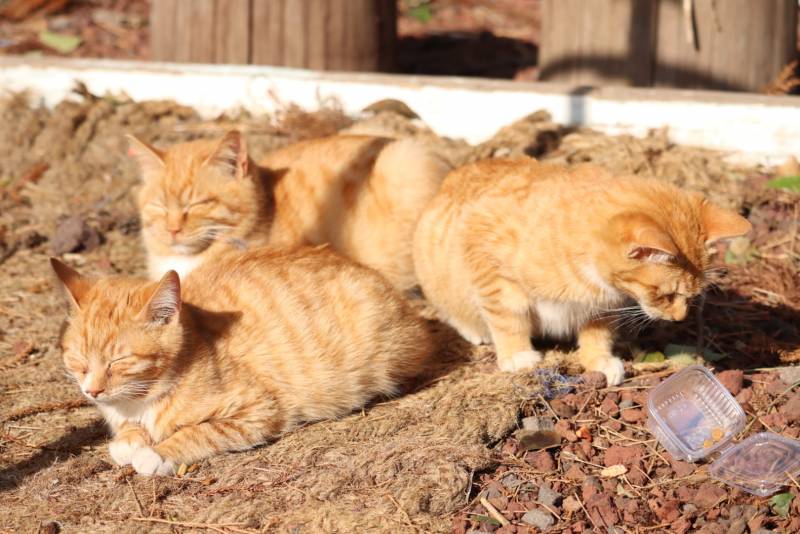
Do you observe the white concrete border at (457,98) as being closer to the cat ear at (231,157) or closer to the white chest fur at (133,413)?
the cat ear at (231,157)

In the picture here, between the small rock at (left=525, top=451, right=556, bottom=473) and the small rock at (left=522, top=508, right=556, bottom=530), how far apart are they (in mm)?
258

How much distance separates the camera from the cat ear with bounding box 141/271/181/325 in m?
3.68

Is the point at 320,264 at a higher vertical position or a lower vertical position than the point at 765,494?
higher

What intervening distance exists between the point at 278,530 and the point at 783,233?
3.33 metres

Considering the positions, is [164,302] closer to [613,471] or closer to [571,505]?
[571,505]

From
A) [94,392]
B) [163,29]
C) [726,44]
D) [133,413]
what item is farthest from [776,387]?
[163,29]

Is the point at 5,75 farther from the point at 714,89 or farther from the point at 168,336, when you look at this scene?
the point at 714,89

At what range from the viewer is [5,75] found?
6812 mm

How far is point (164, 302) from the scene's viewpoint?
12.2 feet

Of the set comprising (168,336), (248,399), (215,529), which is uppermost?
(168,336)

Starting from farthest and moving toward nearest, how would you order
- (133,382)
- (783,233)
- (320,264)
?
(783,233) → (320,264) → (133,382)

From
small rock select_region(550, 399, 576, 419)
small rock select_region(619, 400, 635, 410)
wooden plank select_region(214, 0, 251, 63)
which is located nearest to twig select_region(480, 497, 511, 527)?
small rock select_region(550, 399, 576, 419)

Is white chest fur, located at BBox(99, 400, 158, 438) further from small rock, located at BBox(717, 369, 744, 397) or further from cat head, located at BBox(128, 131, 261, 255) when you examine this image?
small rock, located at BBox(717, 369, 744, 397)

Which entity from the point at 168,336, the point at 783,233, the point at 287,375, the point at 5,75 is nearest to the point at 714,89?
the point at 783,233
